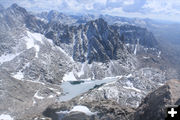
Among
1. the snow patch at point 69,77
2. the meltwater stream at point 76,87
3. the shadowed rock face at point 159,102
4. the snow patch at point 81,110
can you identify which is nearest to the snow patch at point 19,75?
the meltwater stream at point 76,87

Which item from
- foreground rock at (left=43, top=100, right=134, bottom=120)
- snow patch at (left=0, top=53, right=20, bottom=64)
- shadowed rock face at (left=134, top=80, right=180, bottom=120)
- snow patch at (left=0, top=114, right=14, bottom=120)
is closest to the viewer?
shadowed rock face at (left=134, top=80, right=180, bottom=120)

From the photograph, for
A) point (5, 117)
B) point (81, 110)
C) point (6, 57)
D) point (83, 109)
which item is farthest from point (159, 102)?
point (6, 57)

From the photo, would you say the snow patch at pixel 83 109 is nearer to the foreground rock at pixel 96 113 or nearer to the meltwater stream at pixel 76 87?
the foreground rock at pixel 96 113

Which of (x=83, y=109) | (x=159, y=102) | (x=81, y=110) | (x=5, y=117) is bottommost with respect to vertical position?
(x=5, y=117)

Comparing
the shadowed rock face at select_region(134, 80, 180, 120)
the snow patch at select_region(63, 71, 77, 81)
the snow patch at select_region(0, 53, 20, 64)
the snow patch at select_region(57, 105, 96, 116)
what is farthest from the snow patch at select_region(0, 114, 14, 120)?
the snow patch at select_region(0, 53, 20, 64)

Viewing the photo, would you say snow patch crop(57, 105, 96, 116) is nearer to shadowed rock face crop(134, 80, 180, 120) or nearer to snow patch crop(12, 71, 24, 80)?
shadowed rock face crop(134, 80, 180, 120)

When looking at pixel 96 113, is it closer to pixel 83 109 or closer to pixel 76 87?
pixel 83 109

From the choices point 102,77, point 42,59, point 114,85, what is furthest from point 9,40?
point 114,85

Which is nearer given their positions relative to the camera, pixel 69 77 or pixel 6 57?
pixel 6 57
